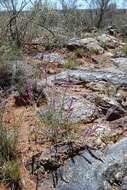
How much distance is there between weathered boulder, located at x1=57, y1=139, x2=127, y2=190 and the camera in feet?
→ 9.99

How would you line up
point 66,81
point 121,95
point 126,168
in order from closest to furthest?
point 126,168, point 121,95, point 66,81

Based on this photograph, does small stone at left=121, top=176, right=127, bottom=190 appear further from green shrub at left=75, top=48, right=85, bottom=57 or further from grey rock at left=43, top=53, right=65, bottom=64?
green shrub at left=75, top=48, right=85, bottom=57

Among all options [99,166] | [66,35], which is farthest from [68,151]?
[66,35]

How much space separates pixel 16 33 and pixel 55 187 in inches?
170

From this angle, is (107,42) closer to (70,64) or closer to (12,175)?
(70,64)

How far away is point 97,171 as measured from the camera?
3.17m

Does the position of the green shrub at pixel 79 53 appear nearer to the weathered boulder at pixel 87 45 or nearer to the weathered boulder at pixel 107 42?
the weathered boulder at pixel 87 45

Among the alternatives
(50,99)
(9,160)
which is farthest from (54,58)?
(9,160)

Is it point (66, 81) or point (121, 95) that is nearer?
point (121, 95)

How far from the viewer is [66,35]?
8320mm

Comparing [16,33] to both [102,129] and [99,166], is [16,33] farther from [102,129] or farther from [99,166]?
[99,166]

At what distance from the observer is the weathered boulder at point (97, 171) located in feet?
9.99

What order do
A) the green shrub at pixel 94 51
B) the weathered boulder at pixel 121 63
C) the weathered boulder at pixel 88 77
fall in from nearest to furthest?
the weathered boulder at pixel 88 77 < the weathered boulder at pixel 121 63 < the green shrub at pixel 94 51

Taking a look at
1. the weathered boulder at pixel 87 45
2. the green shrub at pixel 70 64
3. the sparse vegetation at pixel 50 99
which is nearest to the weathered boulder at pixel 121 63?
the sparse vegetation at pixel 50 99
